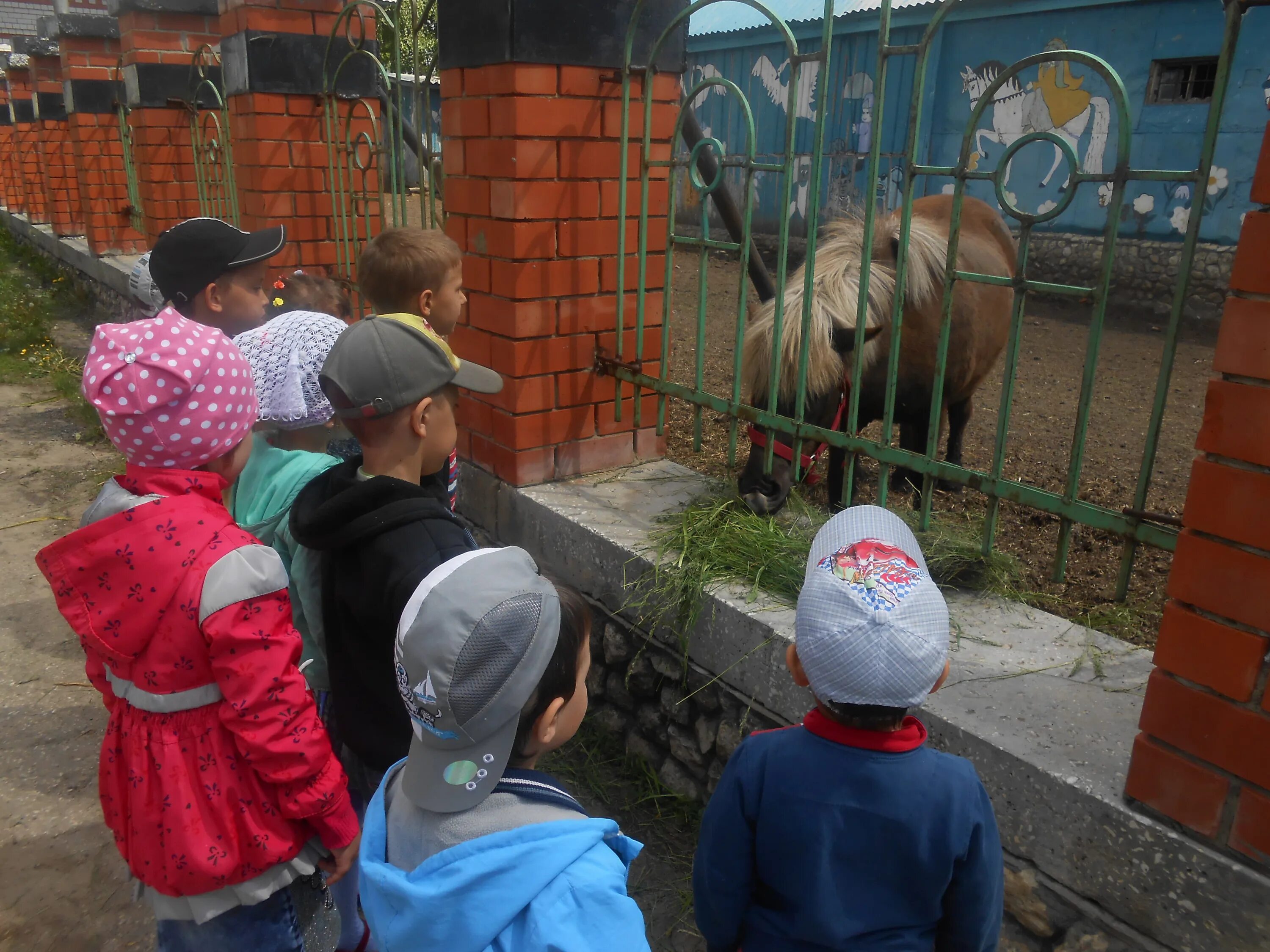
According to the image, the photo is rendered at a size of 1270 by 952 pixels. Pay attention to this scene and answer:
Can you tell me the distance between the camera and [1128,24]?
10141 millimetres

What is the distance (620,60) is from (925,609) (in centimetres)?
214

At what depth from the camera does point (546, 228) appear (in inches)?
109

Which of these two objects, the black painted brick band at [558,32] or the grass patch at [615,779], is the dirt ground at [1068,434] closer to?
the grass patch at [615,779]

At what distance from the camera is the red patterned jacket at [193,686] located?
1.53 m

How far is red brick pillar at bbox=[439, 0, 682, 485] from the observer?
2.69 metres

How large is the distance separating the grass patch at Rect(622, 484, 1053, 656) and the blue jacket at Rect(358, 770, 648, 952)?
124 centimetres

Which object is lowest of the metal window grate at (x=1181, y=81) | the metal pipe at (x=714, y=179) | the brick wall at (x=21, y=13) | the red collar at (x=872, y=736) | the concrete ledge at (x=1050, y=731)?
the concrete ledge at (x=1050, y=731)

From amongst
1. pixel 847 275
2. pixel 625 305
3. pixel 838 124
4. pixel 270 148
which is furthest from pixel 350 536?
pixel 838 124

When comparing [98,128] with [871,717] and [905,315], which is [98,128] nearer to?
[905,315]

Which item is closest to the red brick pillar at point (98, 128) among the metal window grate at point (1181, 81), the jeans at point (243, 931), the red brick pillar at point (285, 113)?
the red brick pillar at point (285, 113)

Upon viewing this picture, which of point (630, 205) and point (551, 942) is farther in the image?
point (630, 205)

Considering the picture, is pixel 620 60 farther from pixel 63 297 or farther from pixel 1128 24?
pixel 63 297

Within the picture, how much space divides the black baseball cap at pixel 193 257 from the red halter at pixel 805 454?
1.80m

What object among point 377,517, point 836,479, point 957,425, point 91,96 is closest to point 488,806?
point 377,517
